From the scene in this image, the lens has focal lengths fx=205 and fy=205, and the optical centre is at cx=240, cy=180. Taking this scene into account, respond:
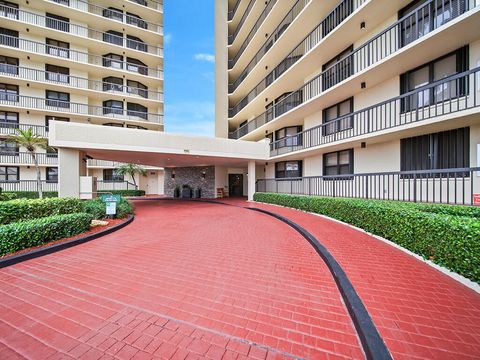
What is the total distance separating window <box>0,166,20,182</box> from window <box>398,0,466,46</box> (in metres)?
30.9

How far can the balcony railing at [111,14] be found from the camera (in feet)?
72.2

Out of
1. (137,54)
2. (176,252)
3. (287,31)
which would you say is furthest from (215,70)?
(176,252)

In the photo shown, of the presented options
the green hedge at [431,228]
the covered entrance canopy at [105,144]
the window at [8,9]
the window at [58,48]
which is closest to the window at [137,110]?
the window at [58,48]

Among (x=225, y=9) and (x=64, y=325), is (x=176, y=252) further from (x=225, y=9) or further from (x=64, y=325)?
(x=225, y=9)

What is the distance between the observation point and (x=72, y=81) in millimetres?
22094

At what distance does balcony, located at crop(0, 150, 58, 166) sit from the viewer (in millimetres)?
19047

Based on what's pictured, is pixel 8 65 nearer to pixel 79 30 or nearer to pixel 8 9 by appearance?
pixel 8 9

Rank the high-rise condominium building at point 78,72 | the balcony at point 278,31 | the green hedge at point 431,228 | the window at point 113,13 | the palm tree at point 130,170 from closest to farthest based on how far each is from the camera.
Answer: the green hedge at point 431,228 < the balcony at point 278,31 < the high-rise condominium building at point 78,72 < the palm tree at point 130,170 < the window at point 113,13

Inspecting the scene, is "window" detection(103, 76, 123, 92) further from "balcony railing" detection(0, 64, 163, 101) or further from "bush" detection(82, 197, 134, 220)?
"bush" detection(82, 197, 134, 220)

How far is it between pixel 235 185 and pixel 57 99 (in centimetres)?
2079

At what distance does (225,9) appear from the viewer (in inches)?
986

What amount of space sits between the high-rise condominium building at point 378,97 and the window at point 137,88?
15445 mm

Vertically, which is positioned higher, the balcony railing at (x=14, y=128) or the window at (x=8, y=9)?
the window at (x=8, y=9)

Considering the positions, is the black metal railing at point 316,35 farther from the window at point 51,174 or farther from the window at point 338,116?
the window at point 51,174
